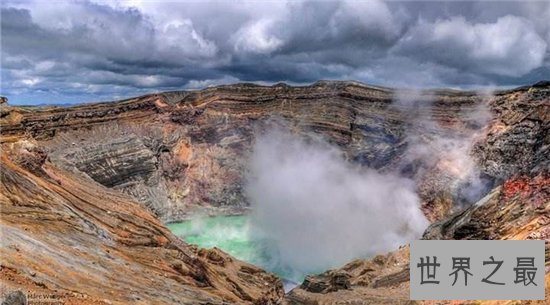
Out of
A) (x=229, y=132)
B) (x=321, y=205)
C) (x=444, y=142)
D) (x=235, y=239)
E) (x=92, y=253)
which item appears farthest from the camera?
(x=229, y=132)

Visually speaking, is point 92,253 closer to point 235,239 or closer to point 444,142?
point 235,239

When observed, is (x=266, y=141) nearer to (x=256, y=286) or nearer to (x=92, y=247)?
(x=256, y=286)

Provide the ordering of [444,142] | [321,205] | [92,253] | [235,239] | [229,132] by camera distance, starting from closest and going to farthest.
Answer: [92,253]
[235,239]
[444,142]
[321,205]
[229,132]

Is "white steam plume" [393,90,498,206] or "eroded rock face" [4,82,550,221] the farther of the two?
"eroded rock face" [4,82,550,221]

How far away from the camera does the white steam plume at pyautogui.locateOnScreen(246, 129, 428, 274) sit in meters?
65.1

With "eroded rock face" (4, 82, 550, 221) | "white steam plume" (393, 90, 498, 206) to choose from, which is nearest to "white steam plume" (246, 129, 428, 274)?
"eroded rock face" (4, 82, 550, 221)

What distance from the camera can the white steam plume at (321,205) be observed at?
6506cm

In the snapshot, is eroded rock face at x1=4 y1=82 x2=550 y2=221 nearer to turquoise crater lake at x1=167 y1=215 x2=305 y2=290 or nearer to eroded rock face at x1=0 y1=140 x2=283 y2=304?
turquoise crater lake at x1=167 y1=215 x2=305 y2=290

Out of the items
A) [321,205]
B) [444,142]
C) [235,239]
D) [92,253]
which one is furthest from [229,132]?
[92,253]

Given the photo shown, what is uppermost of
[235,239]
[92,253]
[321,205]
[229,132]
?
[229,132]

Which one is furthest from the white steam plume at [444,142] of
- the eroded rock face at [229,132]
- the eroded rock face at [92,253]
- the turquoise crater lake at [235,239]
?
the eroded rock face at [92,253]

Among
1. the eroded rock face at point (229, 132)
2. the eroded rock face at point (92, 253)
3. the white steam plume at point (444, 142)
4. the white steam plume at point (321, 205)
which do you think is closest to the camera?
the eroded rock face at point (92, 253)

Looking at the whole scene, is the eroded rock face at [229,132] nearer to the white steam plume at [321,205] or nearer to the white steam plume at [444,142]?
the white steam plume at [444,142]

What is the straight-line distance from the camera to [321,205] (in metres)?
77.5
